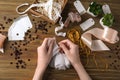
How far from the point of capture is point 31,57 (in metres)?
1.40

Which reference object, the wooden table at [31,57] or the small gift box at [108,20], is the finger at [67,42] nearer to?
the wooden table at [31,57]

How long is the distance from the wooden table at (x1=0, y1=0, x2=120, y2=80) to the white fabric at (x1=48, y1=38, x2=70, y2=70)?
2 centimetres

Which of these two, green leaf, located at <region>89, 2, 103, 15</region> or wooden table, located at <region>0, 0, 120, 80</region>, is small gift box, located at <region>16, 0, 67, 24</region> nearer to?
wooden table, located at <region>0, 0, 120, 80</region>

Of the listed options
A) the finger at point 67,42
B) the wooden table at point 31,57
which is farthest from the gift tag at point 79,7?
the finger at point 67,42

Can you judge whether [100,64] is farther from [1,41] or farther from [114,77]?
[1,41]

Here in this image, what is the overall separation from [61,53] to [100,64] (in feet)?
0.61

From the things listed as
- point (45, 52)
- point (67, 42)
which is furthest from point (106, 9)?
point (45, 52)

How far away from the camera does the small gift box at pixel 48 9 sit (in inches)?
56.4

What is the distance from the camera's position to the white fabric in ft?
4.55

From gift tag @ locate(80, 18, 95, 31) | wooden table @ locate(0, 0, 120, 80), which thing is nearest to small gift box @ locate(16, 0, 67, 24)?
wooden table @ locate(0, 0, 120, 80)

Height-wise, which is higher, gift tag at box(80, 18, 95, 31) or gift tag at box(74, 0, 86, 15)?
gift tag at box(74, 0, 86, 15)

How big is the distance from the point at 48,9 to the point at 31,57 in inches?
9.0

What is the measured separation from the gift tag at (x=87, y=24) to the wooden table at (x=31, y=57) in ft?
0.06

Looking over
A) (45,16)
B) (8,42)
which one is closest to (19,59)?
(8,42)
